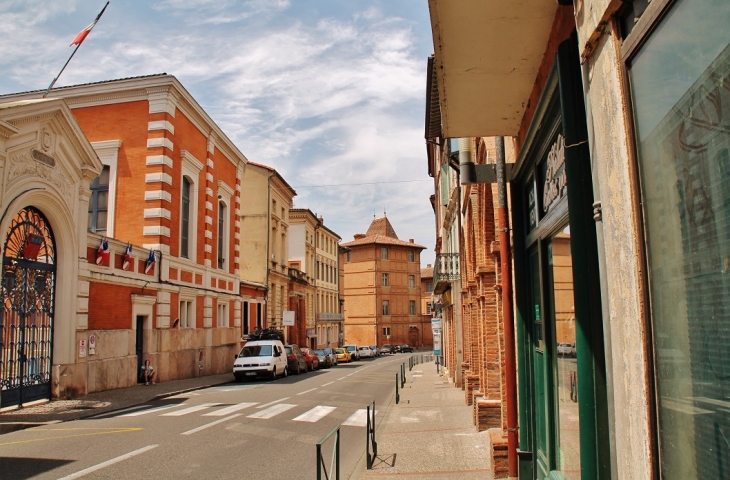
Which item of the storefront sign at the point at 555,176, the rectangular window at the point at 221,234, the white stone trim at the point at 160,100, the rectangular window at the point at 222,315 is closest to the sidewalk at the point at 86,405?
the rectangular window at the point at 222,315

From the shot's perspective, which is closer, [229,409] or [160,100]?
[229,409]

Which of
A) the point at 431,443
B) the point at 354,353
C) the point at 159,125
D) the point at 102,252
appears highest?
the point at 159,125

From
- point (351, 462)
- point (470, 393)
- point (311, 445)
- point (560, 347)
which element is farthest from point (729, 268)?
point (470, 393)

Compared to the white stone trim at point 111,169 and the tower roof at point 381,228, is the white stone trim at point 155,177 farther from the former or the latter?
the tower roof at point 381,228

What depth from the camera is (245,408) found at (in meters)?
15.2

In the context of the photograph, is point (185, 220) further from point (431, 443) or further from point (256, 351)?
point (431, 443)

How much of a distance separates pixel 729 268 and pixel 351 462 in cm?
809

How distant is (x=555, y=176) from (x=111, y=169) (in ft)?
79.6

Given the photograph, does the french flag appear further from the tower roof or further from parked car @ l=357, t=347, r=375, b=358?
the tower roof

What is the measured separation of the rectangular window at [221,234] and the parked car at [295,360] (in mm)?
6048

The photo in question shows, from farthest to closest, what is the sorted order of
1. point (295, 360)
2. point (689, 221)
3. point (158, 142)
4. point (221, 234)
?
point (221, 234)
point (295, 360)
point (158, 142)
point (689, 221)

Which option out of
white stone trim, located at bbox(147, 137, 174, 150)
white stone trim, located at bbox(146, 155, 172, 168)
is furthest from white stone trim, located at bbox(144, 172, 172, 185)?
white stone trim, located at bbox(147, 137, 174, 150)

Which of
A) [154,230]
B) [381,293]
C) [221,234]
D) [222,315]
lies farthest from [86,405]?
[381,293]

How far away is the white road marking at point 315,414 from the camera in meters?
13.4
